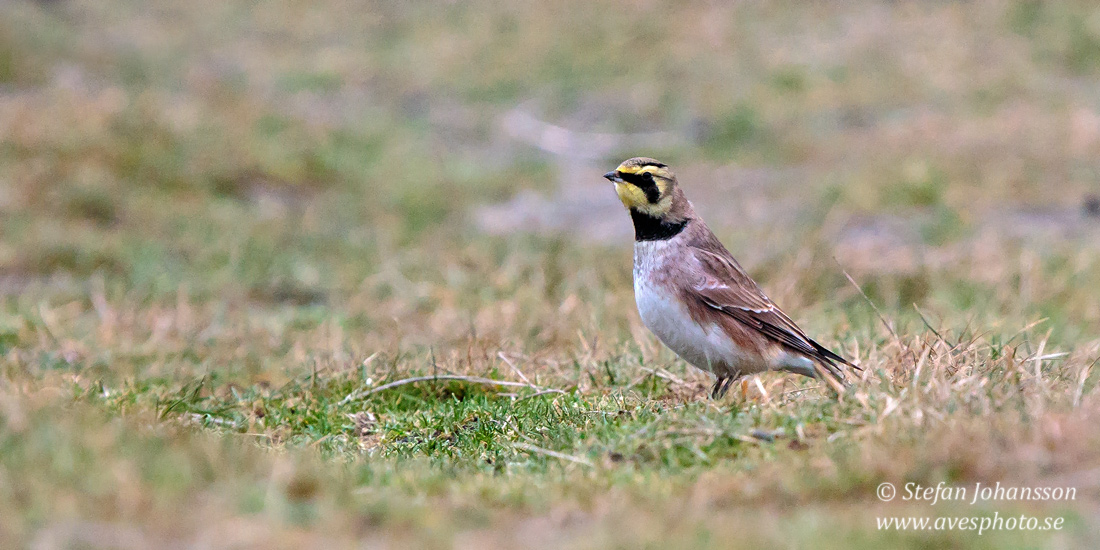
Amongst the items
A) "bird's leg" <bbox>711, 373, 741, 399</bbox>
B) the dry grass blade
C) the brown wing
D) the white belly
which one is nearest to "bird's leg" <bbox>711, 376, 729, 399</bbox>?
"bird's leg" <bbox>711, 373, 741, 399</bbox>

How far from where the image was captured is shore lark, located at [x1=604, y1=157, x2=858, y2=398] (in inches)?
202

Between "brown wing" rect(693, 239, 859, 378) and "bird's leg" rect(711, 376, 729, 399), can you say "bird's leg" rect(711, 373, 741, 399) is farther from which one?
"brown wing" rect(693, 239, 859, 378)

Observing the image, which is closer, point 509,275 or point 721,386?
point 721,386

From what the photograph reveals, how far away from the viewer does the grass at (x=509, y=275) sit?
3422 mm

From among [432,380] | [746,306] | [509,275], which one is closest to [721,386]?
[746,306]

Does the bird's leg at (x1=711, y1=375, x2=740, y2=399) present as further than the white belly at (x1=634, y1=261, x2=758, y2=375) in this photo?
Yes

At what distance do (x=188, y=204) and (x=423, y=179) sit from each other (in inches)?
110

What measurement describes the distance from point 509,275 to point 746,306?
3.66 meters

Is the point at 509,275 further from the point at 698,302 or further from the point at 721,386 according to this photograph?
the point at 698,302

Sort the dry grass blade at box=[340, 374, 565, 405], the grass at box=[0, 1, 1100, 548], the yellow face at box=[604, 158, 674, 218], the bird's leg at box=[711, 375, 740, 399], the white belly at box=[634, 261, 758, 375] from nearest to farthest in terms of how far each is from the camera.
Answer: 1. the grass at box=[0, 1, 1100, 548]
2. the white belly at box=[634, 261, 758, 375]
3. the bird's leg at box=[711, 375, 740, 399]
4. the yellow face at box=[604, 158, 674, 218]
5. the dry grass blade at box=[340, 374, 565, 405]

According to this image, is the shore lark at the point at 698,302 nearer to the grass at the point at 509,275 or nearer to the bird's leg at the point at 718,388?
the bird's leg at the point at 718,388

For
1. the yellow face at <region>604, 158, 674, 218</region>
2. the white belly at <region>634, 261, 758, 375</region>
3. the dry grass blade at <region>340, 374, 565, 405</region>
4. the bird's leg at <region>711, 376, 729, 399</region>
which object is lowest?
the dry grass blade at <region>340, 374, 565, 405</region>

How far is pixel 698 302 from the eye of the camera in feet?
17.1

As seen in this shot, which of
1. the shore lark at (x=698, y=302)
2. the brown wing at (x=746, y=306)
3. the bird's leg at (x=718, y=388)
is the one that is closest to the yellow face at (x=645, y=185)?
the shore lark at (x=698, y=302)
